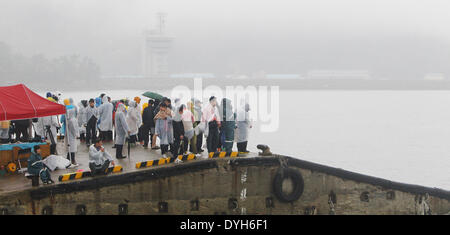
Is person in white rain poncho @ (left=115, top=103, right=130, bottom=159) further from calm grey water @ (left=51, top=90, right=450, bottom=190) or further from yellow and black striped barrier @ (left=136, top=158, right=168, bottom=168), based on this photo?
calm grey water @ (left=51, top=90, right=450, bottom=190)

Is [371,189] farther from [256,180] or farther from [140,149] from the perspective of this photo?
[140,149]

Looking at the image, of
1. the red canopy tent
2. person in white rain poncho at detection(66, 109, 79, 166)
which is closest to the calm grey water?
person in white rain poncho at detection(66, 109, 79, 166)

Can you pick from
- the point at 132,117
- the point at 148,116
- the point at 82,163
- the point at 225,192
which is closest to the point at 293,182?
the point at 225,192

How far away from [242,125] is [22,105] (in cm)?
509

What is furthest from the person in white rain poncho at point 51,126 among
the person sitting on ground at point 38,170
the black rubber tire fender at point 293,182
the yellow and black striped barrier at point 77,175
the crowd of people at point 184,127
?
the black rubber tire fender at point 293,182

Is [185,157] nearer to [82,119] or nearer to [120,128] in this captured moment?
[120,128]

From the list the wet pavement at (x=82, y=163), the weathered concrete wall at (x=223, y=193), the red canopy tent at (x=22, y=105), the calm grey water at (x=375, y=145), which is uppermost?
the red canopy tent at (x=22, y=105)

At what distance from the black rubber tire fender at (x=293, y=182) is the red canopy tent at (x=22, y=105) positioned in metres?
5.07

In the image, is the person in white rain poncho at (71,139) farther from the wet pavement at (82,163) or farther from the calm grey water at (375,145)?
the calm grey water at (375,145)

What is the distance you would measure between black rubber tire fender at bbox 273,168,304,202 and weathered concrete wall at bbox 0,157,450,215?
0.12 meters

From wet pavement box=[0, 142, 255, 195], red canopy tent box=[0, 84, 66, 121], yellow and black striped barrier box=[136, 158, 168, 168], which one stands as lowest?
wet pavement box=[0, 142, 255, 195]

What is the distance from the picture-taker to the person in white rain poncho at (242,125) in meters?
11.5

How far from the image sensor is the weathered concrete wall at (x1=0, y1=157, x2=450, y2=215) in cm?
895
